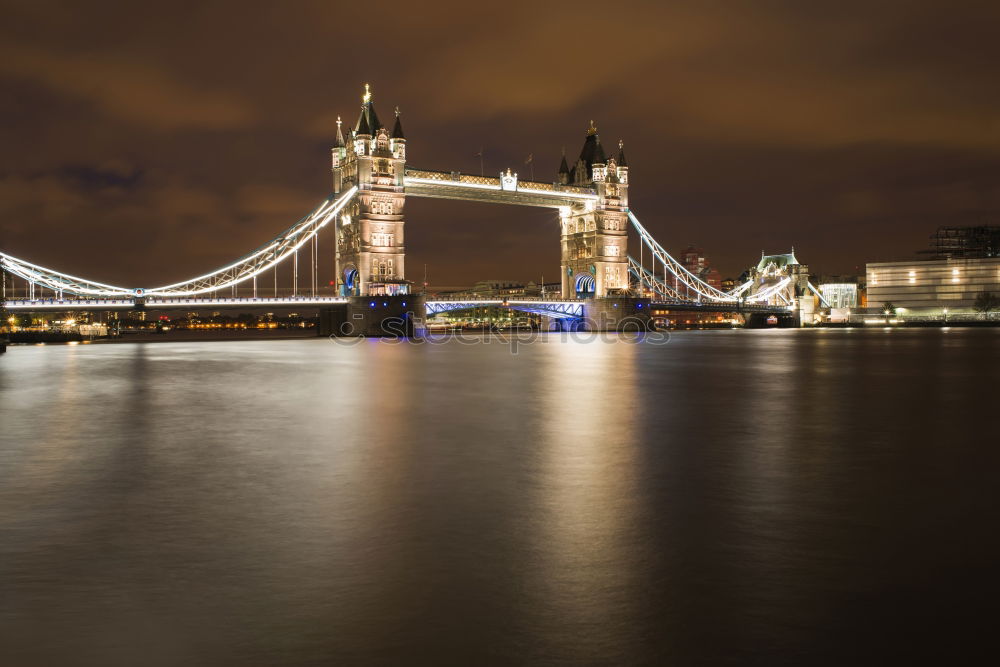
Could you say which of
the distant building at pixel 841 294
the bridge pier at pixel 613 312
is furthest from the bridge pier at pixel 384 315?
the distant building at pixel 841 294

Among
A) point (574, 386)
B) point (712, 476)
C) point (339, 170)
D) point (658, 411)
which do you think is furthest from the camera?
point (339, 170)

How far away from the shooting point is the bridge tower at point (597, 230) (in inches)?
2953

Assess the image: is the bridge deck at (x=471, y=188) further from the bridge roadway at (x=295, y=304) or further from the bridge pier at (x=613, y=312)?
the bridge pier at (x=613, y=312)

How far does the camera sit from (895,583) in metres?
4.78

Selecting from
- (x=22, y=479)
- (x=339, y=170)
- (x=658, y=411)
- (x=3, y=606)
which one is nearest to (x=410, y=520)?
(x=3, y=606)

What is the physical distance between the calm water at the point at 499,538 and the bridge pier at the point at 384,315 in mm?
45010

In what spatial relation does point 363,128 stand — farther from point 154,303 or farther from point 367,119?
point 154,303

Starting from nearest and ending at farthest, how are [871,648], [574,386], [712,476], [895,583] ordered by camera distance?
[871,648] → [895,583] → [712,476] → [574,386]

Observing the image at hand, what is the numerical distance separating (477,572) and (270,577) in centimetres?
134

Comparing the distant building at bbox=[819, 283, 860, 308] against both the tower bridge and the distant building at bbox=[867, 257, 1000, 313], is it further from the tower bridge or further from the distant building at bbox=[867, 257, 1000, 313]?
the tower bridge

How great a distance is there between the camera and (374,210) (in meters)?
58.3

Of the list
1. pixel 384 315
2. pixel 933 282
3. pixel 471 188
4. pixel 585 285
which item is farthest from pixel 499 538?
pixel 933 282

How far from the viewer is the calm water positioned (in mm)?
4082

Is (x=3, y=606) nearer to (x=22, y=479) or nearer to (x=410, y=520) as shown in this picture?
(x=410, y=520)
